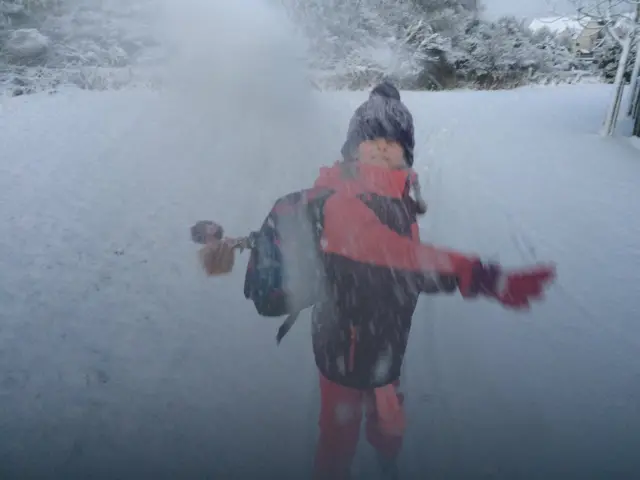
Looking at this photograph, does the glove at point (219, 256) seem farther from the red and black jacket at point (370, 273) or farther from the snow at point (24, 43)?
the snow at point (24, 43)

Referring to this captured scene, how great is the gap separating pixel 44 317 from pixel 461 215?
14.7 ft

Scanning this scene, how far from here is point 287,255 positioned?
6.81 feet

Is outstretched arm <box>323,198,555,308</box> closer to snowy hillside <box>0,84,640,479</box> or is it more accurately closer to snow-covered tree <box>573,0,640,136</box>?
snowy hillside <box>0,84,640,479</box>

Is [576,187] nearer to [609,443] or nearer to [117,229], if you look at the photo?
[609,443]

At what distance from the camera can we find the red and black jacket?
191 centimetres

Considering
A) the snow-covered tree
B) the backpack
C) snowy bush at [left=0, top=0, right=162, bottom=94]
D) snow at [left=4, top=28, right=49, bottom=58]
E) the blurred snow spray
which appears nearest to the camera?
the backpack

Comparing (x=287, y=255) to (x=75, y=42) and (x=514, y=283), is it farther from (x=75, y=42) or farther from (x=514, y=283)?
(x=75, y=42)

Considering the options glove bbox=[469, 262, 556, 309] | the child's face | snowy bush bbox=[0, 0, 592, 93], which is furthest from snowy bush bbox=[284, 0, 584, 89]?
glove bbox=[469, 262, 556, 309]

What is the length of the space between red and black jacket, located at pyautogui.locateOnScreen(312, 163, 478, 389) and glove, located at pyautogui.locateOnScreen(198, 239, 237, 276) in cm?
37

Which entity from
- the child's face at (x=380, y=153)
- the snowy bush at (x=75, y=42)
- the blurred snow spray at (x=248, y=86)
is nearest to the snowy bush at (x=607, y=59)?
the blurred snow spray at (x=248, y=86)

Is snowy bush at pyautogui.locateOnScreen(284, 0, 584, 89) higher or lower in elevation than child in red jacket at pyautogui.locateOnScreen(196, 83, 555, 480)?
lower

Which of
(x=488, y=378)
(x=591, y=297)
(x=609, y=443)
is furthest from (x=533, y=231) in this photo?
(x=609, y=443)

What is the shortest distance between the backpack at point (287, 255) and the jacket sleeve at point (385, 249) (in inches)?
2.8

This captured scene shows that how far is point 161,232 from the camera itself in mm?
5574
